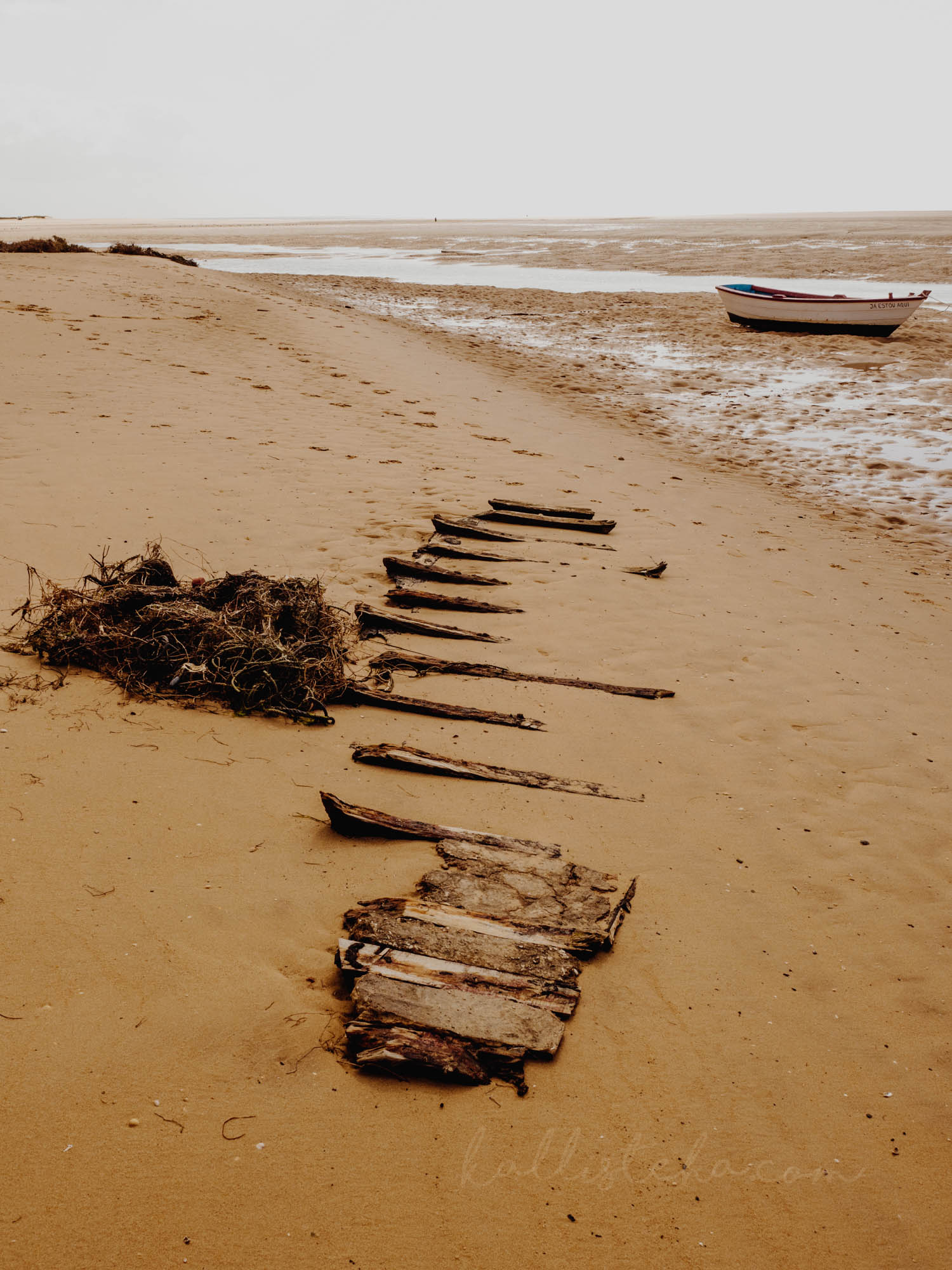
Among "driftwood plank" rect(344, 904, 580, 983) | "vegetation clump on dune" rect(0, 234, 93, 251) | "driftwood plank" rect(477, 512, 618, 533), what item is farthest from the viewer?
"vegetation clump on dune" rect(0, 234, 93, 251)

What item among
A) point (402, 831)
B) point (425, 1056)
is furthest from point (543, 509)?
point (425, 1056)

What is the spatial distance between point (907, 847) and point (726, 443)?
28.1 feet

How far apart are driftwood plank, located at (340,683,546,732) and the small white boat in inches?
679

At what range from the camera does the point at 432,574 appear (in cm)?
619

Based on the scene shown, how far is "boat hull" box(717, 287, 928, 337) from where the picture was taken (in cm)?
1780

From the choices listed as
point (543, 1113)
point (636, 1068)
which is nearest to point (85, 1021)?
point (543, 1113)

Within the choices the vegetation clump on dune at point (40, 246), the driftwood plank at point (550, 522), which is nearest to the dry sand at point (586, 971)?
the driftwood plank at point (550, 522)

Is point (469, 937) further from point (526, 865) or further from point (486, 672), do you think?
point (486, 672)

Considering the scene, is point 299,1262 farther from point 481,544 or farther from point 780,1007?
point 481,544

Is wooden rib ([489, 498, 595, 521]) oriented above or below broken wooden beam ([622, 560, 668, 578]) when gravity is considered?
above

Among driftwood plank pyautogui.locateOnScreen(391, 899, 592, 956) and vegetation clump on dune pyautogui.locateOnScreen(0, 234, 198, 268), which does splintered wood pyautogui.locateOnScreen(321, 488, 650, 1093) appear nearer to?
driftwood plank pyautogui.locateOnScreen(391, 899, 592, 956)

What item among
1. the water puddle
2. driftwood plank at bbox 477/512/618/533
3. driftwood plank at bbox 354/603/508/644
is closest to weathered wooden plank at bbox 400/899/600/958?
driftwood plank at bbox 354/603/508/644

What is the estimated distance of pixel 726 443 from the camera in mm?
11305

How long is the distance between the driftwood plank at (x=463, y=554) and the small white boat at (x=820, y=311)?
14.9 m
